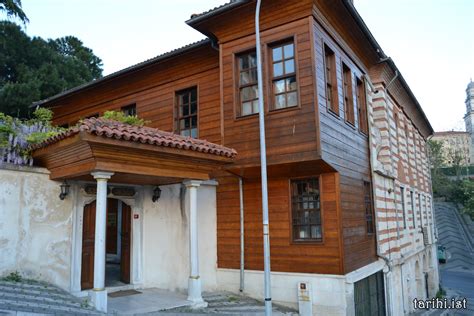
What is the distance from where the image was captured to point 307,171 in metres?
8.49

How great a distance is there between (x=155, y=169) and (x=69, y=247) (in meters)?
2.72

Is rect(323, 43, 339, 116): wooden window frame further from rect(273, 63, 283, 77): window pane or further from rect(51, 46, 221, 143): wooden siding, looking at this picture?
rect(51, 46, 221, 143): wooden siding

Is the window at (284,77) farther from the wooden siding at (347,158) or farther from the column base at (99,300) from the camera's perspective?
the column base at (99,300)

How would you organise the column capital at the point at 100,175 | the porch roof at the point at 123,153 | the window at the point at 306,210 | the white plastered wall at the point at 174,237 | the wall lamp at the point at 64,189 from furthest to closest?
the white plastered wall at the point at 174,237 < the window at the point at 306,210 < the wall lamp at the point at 64,189 < the column capital at the point at 100,175 < the porch roof at the point at 123,153

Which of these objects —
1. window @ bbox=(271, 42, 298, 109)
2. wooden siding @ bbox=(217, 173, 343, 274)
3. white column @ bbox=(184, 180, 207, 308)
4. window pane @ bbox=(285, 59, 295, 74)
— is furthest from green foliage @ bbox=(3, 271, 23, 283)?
window pane @ bbox=(285, 59, 295, 74)

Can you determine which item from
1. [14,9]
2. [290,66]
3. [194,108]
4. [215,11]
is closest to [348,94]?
[290,66]

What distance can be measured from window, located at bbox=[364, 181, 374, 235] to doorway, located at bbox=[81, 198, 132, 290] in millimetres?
6382

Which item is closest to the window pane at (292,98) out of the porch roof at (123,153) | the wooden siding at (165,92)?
the porch roof at (123,153)

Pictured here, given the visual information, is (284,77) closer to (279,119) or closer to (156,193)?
(279,119)

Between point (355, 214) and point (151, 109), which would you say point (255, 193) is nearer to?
point (355, 214)

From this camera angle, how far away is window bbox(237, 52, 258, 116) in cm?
895

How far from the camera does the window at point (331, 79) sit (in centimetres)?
902

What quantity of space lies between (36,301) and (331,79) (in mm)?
7564

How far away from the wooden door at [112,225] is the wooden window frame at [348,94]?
25.2ft
